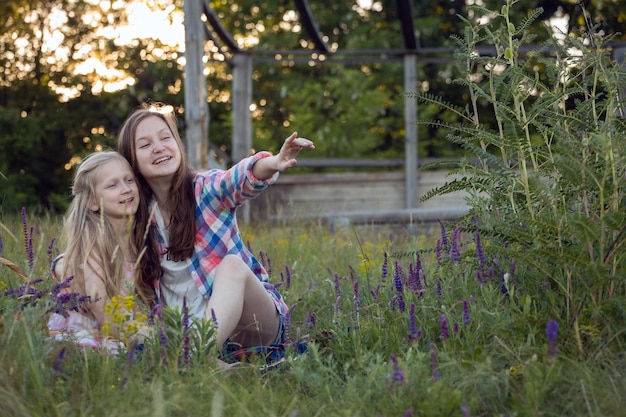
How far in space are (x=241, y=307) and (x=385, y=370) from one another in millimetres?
814

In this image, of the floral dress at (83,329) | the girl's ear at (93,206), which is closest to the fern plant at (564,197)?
the floral dress at (83,329)

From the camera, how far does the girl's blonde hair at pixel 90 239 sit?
318cm

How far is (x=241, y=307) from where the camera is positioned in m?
3.13

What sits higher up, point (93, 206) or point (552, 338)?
point (93, 206)

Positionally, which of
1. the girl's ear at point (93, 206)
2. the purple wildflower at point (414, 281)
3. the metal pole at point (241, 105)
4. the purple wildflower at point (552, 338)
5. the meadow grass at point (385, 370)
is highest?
the metal pole at point (241, 105)

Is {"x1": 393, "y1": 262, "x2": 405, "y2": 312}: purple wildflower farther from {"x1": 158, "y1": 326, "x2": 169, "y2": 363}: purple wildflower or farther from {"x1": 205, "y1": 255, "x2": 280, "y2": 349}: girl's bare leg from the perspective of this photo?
{"x1": 158, "y1": 326, "x2": 169, "y2": 363}: purple wildflower

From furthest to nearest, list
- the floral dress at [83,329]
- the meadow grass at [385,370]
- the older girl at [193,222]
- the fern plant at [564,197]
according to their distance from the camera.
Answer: the older girl at [193,222]
the floral dress at [83,329]
the fern plant at [564,197]
the meadow grass at [385,370]

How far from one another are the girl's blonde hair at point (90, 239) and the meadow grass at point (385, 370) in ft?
1.04

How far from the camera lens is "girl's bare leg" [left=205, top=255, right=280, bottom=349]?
3.06 meters

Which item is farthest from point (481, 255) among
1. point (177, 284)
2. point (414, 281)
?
point (177, 284)

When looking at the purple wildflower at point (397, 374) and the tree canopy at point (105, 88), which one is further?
the tree canopy at point (105, 88)

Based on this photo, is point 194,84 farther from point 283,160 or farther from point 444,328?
point 444,328

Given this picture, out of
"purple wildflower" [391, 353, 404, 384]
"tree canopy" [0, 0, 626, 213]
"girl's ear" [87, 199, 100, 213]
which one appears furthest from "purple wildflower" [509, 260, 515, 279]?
"tree canopy" [0, 0, 626, 213]

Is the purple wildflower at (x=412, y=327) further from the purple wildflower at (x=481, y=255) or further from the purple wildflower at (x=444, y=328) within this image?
the purple wildflower at (x=481, y=255)
